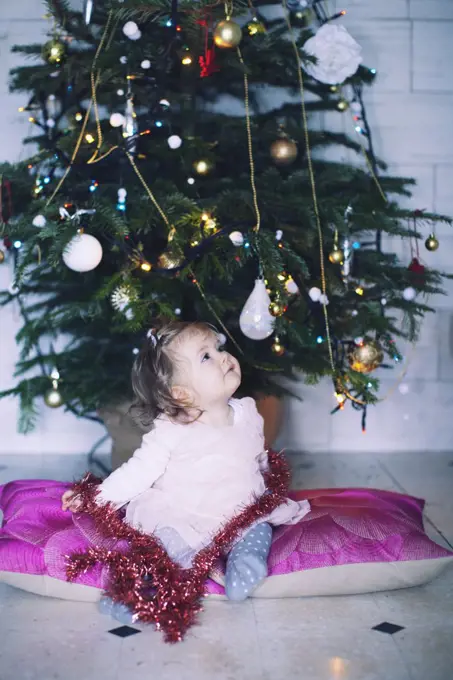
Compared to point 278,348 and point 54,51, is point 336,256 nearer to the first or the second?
point 278,348

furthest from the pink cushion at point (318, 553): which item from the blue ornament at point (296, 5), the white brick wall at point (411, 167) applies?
the blue ornament at point (296, 5)

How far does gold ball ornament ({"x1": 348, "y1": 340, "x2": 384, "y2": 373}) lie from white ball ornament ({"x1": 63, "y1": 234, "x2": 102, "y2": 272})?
0.96m

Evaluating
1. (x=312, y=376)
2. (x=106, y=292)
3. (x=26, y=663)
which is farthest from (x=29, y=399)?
(x=26, y=663)

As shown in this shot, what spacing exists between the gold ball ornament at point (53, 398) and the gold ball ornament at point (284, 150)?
1.12 metres

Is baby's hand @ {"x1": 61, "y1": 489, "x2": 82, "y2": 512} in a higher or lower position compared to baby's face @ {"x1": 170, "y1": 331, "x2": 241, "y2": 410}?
lower

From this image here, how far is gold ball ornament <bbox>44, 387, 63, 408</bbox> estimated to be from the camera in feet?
9.25

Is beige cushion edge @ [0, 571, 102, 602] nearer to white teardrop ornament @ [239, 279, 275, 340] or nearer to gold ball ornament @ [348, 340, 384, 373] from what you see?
white teardrop ornament @ [239, 279, 275, 340]

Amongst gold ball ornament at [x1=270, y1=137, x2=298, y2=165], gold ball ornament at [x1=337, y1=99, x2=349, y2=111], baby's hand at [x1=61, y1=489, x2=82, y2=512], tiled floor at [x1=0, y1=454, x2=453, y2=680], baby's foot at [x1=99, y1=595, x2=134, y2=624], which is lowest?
tiled floor at [x1=0, y1=454, x2=453, y2=680]

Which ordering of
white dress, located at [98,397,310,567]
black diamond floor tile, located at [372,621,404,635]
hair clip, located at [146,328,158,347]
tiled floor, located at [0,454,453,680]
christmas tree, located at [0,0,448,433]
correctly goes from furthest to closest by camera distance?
christmas tree, located at [0,0,448,433] → hair clip, located at [146,328,158,347] → white dress, located at [98,397,310,567] → black diamond floor tile, located at [372,621,404,635] → tiled floor, located at [0,454,453,680]

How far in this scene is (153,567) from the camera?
184 centimetres

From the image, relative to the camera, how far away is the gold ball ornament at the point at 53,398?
9.25 ft

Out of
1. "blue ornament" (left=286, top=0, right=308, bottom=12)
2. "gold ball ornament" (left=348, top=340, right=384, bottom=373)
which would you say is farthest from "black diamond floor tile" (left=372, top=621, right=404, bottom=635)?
"blue ornament" (left=286, top=0, right=308, bottom=12)

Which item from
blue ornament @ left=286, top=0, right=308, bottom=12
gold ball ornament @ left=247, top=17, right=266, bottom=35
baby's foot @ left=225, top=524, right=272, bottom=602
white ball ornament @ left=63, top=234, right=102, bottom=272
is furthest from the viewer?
blue ornament @ left=286, top=0, right=308, bottom=12

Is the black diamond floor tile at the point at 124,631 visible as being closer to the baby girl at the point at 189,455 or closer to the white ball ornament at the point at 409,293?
the baby girl at the point at 189,455
